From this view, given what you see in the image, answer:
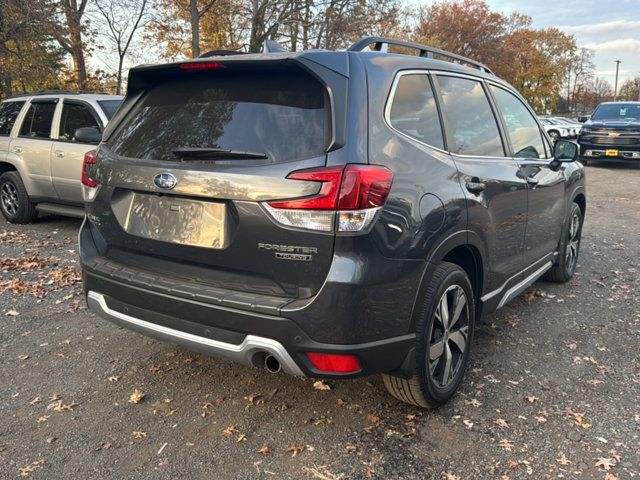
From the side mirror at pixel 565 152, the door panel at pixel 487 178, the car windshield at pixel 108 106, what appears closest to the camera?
the door panel at pixel 487 178

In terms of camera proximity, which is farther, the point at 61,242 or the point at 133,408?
the point at 61,242

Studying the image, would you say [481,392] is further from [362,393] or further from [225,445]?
[225,445]

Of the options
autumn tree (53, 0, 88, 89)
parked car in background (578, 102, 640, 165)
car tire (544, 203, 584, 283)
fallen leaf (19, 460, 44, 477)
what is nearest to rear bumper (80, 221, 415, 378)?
fallen leaf (19, 460, 44, 477)

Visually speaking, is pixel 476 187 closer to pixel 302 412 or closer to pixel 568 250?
pixel 302 412

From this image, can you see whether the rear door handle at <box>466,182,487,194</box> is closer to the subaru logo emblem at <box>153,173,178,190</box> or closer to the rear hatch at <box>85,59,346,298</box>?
the rear hatch at <box>85,59,346,298</box>

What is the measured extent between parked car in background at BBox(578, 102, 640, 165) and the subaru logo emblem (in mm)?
17566

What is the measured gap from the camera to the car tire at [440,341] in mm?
2791

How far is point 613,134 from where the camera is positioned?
56.3ft

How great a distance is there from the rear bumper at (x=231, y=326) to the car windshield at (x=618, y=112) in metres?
18.1

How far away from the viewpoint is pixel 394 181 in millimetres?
2543

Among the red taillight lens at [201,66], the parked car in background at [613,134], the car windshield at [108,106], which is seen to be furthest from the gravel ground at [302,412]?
the parked car in background at [613,134]

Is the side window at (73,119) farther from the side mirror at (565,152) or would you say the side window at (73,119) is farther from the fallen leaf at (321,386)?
the side mirror at (565,152)

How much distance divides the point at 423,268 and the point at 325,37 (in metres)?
22.4

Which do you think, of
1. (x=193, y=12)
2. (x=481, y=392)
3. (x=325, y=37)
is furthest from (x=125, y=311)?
(x=325, y=37)
